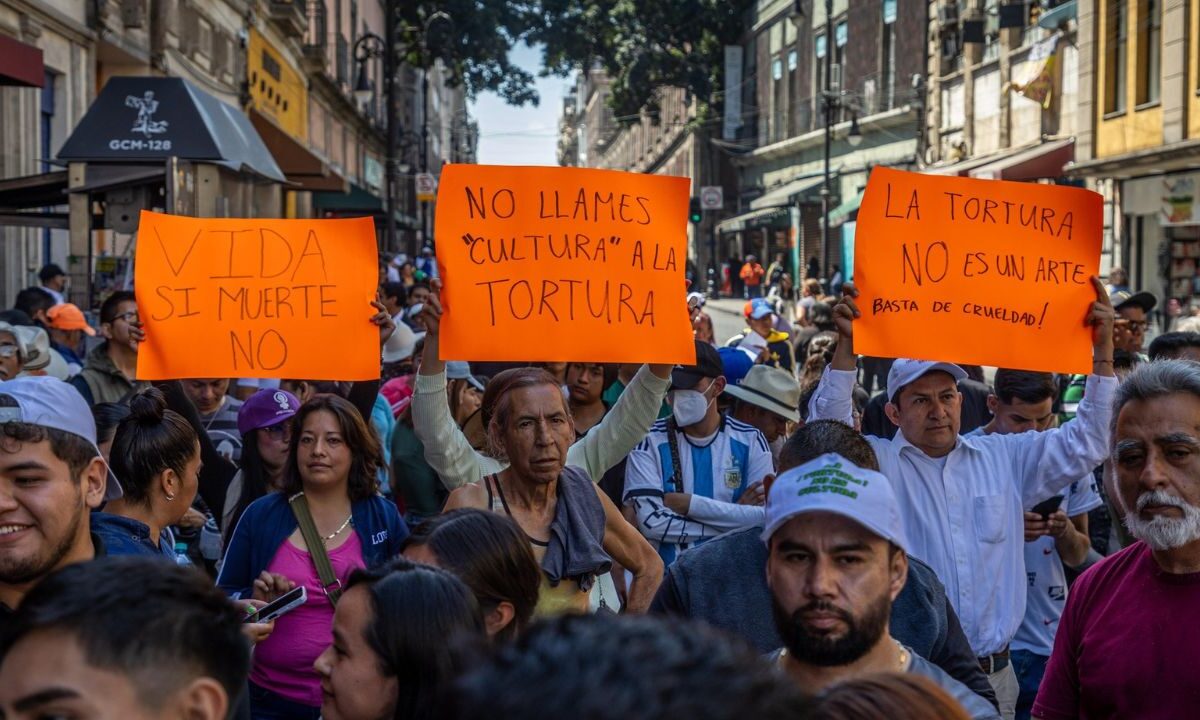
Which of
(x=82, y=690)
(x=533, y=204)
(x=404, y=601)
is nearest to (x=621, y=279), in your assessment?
(x=533, y=204)

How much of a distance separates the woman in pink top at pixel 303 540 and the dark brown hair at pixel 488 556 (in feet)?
2.26

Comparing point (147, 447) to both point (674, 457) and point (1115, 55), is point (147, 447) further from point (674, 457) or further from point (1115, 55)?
point (1115, 55)

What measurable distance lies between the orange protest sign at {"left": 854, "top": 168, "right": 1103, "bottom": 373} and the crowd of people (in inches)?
5.4

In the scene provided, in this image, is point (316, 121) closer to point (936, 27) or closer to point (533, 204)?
point (936, 27)

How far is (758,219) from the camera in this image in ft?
160

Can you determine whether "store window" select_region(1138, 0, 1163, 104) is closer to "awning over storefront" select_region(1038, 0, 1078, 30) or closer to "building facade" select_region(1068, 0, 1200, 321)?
"building facade" select_region(1068, 0, 1200, 321)

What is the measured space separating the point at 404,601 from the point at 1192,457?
2.02 meters

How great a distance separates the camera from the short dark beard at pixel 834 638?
2793 millimetres

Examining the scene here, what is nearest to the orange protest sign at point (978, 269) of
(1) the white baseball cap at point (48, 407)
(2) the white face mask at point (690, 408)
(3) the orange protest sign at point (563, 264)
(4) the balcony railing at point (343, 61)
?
(3) the orange protest sign at point (563, 264)

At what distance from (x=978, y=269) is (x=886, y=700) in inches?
140

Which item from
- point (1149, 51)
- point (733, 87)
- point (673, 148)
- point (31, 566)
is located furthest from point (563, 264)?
point (673, 148)

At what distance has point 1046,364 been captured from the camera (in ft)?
16.7

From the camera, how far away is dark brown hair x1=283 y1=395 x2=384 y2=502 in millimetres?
4918

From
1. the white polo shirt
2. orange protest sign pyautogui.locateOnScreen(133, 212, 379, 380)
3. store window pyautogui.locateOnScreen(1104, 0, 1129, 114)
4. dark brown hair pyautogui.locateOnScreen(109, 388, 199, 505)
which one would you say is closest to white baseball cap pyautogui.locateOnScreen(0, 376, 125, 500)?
dark brown hair pyautogui.locateOnScreen(109, 388, 199, 505)
